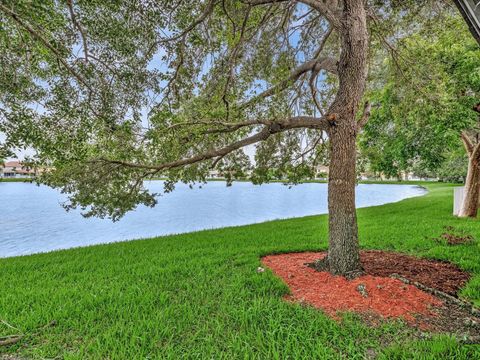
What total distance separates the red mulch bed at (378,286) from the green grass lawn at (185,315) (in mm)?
193

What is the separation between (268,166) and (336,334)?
3382 millimetres

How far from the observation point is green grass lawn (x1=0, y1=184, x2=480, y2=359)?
85.2 inches

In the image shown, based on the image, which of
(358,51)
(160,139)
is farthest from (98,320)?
(358,51)

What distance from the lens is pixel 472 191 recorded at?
27.3 feet

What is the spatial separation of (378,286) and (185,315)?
7.14ft

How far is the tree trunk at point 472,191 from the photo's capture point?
819cm

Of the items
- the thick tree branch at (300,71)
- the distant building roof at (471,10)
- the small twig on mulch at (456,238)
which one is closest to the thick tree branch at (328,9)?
the thick tree branch at (300,71)

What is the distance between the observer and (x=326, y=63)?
4.18 metres

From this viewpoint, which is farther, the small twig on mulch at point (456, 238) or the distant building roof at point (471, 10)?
the small twig on mulch at point (456, 238)

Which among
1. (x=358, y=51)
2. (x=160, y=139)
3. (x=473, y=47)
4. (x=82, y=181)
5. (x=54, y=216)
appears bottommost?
(x=54, y=216)

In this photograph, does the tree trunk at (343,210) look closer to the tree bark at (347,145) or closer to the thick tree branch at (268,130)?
the tree bark at (347,145)

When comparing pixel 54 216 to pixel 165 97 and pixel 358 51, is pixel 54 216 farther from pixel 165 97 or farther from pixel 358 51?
pixel 358 51

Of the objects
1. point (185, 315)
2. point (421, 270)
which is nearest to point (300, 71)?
point (421, 270)

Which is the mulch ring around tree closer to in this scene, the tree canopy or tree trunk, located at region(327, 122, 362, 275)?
tree trunk, located at region(327, 122, 362, 275)
